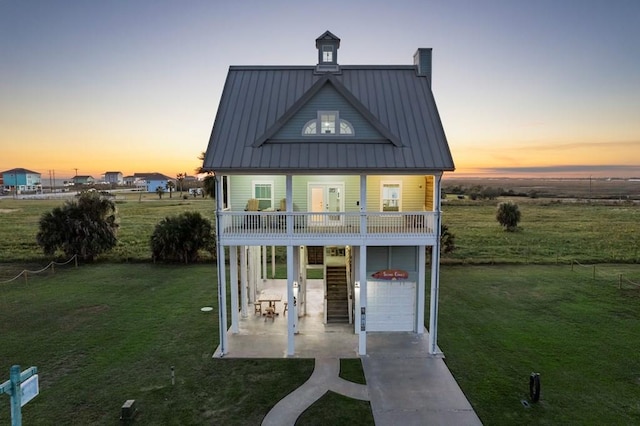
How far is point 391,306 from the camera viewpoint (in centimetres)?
1870

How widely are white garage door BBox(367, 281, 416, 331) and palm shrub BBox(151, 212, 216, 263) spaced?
18.4m

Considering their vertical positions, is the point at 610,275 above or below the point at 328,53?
below

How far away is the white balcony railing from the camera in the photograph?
15703mm

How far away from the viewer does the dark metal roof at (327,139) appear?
1538 cm

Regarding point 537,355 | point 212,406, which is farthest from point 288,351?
point 537,355

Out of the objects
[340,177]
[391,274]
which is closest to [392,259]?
[391,274]

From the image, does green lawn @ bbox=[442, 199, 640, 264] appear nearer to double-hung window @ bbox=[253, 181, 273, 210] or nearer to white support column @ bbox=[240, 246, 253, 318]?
white support column @ bbox=[240, 246, 253, 318]

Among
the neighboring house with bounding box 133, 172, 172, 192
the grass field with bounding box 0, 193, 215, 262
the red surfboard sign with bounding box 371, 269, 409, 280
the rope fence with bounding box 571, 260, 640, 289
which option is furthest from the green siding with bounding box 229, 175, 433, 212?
the neighboring house with bounding box 133, 172, 172, 192

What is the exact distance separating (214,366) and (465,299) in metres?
15.0

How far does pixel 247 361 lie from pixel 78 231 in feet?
77.3

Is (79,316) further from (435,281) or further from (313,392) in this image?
(435,281)

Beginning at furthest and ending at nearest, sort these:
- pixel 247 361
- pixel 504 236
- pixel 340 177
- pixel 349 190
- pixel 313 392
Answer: pixel 504 236 < pixel 349 190 < pixel 340 177 < pixel 247 361 < pixel 313 392

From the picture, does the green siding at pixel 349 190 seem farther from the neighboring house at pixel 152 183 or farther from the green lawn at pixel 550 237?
the neighboring house at pixel 152 183

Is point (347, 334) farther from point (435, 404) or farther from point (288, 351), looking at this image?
point (435, 404)
